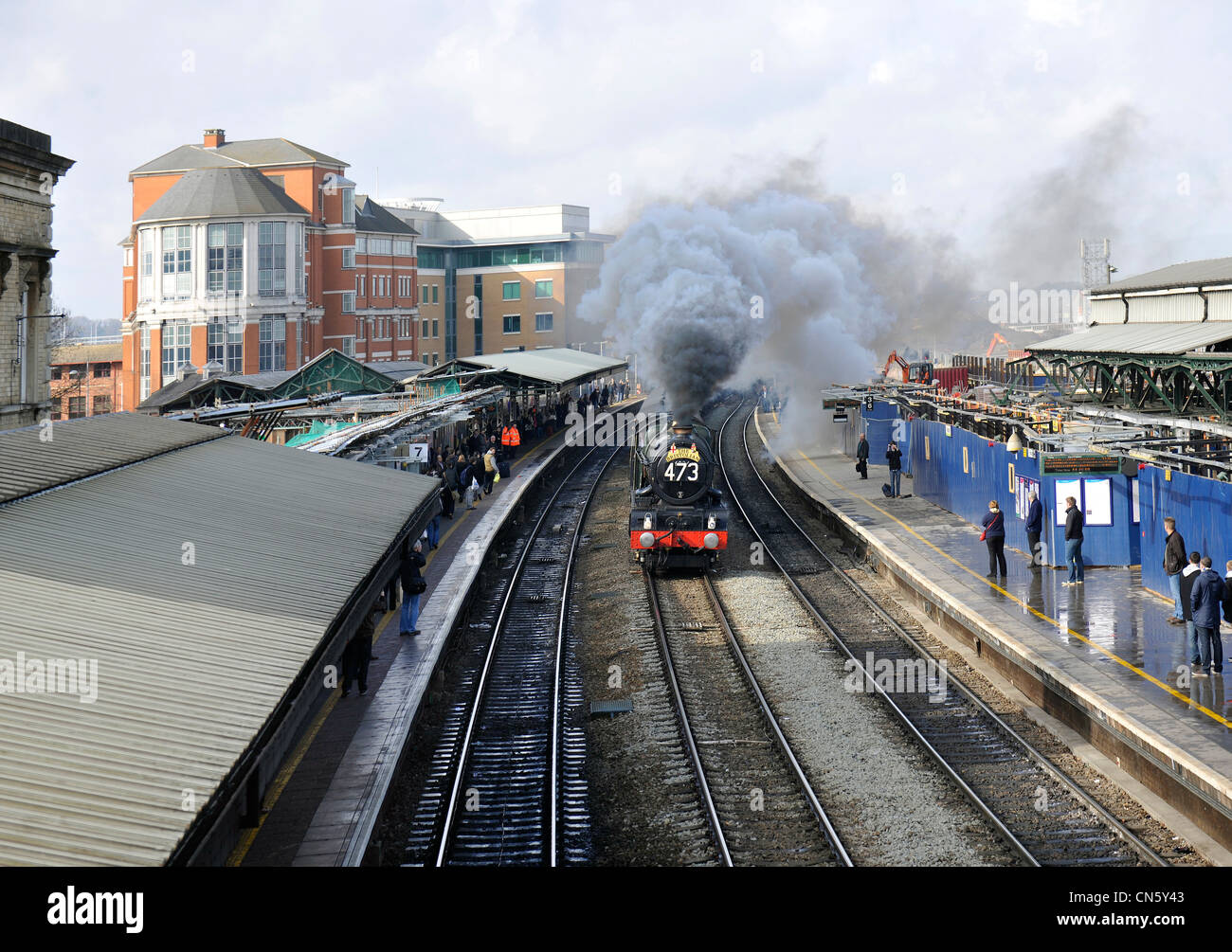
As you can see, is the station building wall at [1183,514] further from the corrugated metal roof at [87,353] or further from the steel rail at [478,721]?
the corrugated metal roof at [87,353]

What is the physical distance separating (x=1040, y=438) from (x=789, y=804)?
10.1 meters

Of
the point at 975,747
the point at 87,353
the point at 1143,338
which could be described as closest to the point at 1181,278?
the point at 1143,338

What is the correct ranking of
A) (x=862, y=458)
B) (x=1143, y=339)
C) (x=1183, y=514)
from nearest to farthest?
1. (x=1183, y=514)
2. (x=1143, y=339)
3. (x=862, y=458)

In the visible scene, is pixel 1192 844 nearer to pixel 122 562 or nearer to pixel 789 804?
pixel 789 804

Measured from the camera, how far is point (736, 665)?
16531 mm

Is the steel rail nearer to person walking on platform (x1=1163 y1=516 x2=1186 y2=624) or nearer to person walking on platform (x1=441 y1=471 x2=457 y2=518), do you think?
person walking on platform (x1=441 y1=471 x2=457 y2=518)

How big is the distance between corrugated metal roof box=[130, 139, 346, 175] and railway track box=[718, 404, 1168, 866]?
4700 cm

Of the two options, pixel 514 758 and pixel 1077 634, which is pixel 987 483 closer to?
pixel 1077 634

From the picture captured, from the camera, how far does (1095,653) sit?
576 inches

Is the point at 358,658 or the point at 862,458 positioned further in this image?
the point at 862,458

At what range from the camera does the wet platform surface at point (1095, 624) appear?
12.0 metres

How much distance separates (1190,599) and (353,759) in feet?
31.7

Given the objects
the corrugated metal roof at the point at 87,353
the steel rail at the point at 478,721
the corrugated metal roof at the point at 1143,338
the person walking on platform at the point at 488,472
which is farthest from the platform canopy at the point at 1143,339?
the corrugated metal roof at the point at 87,353
